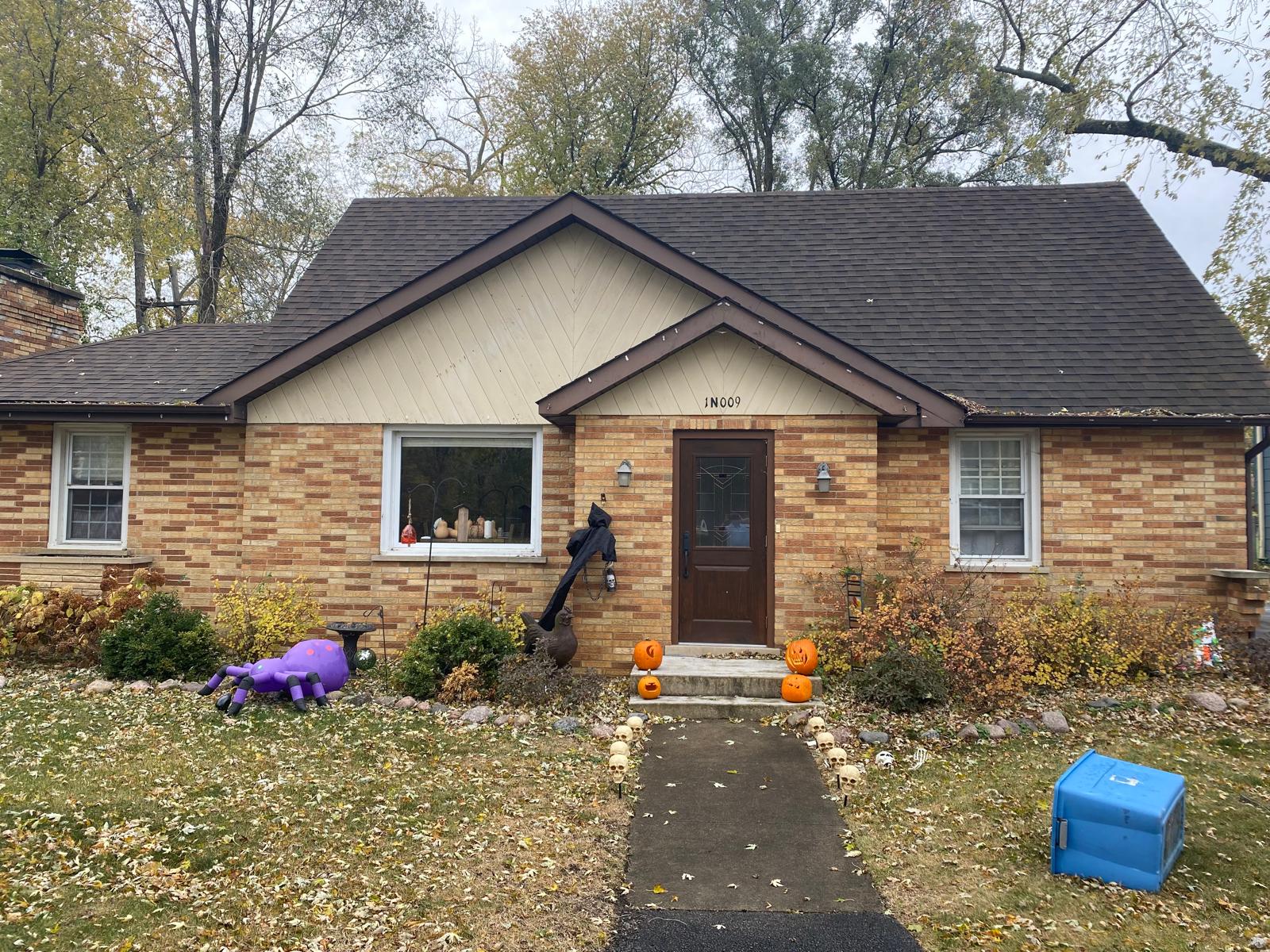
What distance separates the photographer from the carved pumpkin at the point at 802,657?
26.0ft

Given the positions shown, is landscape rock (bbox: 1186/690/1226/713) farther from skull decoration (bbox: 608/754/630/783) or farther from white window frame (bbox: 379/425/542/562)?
white window frame (bbox: 379/425/542/562)

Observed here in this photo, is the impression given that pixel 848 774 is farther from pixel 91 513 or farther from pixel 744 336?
pixel 91 513

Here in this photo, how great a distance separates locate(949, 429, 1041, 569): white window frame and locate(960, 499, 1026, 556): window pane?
0.07 meters

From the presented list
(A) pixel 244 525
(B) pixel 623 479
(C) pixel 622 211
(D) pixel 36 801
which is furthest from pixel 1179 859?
(C) pixel 622 211

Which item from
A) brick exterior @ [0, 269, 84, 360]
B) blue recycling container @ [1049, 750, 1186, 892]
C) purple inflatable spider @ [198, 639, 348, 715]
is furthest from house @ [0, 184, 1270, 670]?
blue recycling container @ [1049, 750, 1186, 892]

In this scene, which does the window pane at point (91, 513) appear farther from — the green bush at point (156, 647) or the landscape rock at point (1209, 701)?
the landscape rock at point (1209, 701)

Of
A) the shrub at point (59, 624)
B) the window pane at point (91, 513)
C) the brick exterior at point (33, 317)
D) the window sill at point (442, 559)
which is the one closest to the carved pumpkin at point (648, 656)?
the window sill at point (442, 559)

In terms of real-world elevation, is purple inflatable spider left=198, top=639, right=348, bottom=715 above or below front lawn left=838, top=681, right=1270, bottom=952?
above

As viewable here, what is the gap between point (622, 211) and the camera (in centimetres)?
1318

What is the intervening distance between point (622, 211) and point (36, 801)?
10.7 m

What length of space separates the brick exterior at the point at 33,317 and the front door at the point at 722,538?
10.2 metres

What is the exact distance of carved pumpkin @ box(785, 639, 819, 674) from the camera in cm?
793

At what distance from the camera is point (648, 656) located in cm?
806

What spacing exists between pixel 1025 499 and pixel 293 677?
27.1 feet
